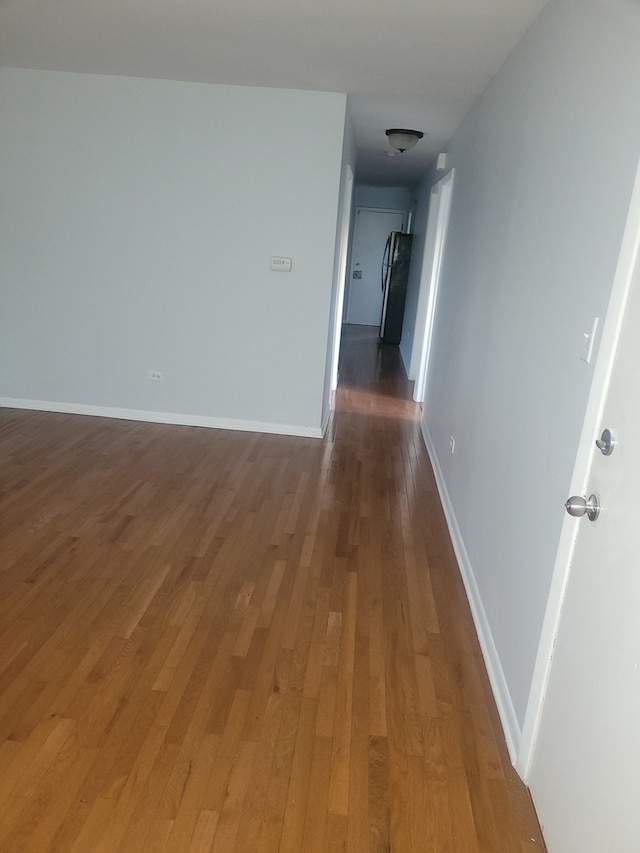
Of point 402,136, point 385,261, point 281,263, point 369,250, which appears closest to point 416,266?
point 385,261

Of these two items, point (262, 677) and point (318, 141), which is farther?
point (318, 141)

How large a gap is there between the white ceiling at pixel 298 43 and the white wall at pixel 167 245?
19 centimetres

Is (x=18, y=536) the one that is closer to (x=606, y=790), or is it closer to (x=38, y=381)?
(x=38, y=381)

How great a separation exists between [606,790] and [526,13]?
2587 millimetres

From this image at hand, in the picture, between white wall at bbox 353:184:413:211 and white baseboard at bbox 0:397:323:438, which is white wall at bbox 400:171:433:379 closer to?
white wall at bbox 353:184:413:211

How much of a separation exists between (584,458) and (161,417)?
3696 millimetres

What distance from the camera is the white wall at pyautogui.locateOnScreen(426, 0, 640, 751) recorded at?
5.15 ft

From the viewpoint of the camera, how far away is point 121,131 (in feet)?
13.6

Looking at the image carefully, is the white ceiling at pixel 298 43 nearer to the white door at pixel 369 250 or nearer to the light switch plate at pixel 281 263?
the light switch plate at pixel 281 263

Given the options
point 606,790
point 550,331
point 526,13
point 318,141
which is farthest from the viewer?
point 318,141

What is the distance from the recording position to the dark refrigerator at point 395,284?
8711mm

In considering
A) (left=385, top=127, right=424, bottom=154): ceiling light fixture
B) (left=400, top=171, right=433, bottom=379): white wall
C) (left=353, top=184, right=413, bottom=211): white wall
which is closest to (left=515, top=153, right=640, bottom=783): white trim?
(left=385, top=127, right=424, bottom=154): ceiling light fixture

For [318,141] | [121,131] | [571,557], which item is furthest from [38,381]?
[571,557]

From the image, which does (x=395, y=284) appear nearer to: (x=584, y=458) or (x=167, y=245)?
(x=167, y=245)
